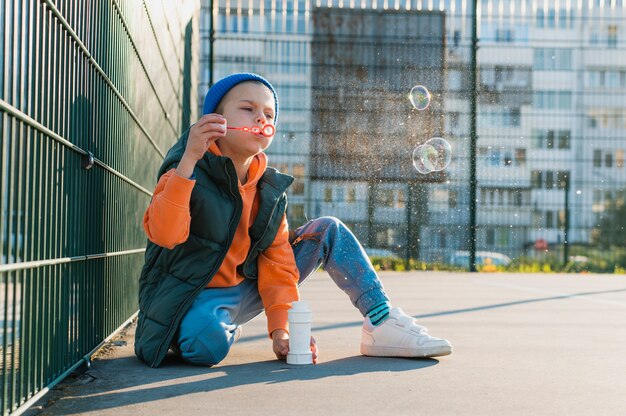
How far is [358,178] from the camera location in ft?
37.7

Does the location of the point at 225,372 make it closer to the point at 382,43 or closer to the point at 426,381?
the point at 426,381

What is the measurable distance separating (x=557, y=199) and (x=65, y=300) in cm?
1035

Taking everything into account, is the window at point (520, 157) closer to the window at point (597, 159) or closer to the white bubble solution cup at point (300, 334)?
A: the window at point (597, 159)

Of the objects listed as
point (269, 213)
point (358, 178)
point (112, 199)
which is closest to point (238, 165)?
point (269, 213)

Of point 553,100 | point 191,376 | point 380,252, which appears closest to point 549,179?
point 553,100

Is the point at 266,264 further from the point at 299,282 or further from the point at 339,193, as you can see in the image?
the point at 339,193

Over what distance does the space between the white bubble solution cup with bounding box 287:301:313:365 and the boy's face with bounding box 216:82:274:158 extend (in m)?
0.56

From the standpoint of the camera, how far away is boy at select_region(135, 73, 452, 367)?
9.59 ft

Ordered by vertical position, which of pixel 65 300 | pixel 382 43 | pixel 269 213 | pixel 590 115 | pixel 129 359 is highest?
pixel 382 43

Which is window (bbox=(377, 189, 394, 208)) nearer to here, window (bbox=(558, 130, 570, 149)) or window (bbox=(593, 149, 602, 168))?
window (bbox=(558, 130, 570, 149))

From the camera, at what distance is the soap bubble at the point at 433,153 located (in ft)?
38.3

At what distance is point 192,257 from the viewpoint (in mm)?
3057

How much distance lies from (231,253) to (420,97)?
28.5 ft

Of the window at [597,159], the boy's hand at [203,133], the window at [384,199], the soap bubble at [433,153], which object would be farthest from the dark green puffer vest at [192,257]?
the window at [597,159]
